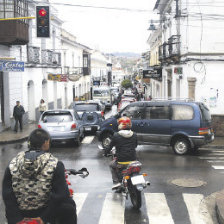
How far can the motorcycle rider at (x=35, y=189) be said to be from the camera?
3.66m

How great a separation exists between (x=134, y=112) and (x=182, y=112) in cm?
191

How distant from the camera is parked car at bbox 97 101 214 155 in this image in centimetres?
1312

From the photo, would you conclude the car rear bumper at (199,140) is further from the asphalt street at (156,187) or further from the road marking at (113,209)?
the road marking at (113,209)

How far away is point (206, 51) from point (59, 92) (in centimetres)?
1846

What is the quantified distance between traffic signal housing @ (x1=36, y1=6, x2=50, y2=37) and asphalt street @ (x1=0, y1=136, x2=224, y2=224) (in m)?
4.62

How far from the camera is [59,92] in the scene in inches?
1382

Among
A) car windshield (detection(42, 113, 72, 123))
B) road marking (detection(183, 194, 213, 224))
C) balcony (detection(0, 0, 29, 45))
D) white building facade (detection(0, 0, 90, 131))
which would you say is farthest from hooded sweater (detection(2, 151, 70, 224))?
balcony (detection(0, 0, 29, 45))

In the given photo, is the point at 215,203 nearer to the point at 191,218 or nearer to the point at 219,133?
the point at 191,218

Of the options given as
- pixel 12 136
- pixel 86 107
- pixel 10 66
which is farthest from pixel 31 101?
pixel 10 66

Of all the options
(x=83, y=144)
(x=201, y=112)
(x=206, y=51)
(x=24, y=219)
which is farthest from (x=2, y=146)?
(x=24, y=219)

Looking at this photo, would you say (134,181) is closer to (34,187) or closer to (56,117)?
(34,187)

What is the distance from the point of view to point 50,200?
3.71m

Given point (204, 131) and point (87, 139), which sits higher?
point (204, 131)

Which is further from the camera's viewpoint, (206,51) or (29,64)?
(29,64)
